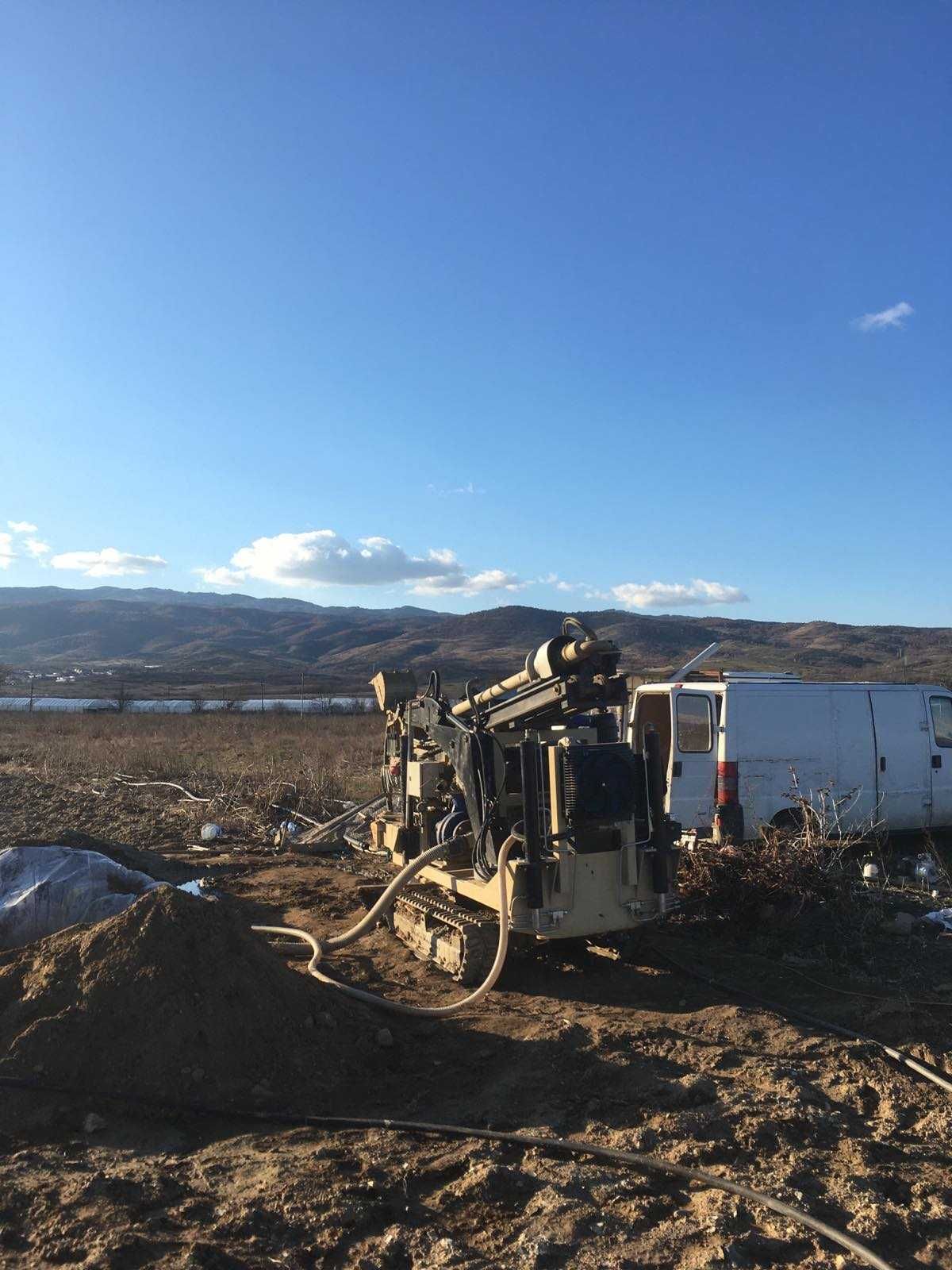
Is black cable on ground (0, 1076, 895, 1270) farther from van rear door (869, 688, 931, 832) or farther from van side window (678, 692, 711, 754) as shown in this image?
van rear door (869, 688, 931, 832)

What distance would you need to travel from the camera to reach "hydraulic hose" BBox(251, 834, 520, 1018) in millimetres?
6254

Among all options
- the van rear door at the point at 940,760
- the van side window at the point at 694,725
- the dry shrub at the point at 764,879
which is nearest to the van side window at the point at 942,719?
the van rear door at the point at 940,760

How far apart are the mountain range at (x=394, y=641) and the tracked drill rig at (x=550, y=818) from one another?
5105 centimetres

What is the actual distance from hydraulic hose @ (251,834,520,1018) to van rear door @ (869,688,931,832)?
5.89m

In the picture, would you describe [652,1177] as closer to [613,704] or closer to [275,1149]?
[275,1149]

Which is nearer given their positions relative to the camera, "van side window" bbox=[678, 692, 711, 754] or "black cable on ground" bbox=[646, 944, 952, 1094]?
"black cable on ground" bbox=[646, 944, 952, 1094]

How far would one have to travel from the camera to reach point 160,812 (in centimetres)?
1569

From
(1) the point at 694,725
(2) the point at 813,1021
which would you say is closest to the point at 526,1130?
(2) the point at 813,1021

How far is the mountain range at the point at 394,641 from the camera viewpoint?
84.4 metres

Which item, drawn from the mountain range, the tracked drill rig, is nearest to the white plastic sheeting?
the tracked drill rig

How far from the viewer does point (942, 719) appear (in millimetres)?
11398

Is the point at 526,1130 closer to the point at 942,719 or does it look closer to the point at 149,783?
the point at 942,719

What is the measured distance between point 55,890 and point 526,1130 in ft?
16.2

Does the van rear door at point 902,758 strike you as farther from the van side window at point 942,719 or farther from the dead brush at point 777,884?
the dead brush at point 777,884
